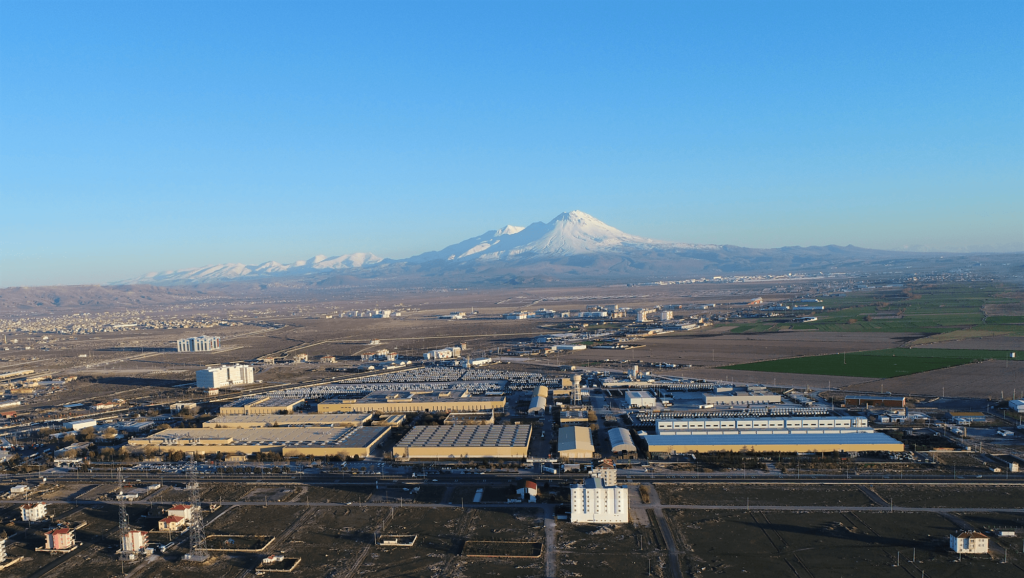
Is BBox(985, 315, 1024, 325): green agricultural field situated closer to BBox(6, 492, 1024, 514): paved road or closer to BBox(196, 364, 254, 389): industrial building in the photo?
BBox(6, 492, 1024, 514): paved road

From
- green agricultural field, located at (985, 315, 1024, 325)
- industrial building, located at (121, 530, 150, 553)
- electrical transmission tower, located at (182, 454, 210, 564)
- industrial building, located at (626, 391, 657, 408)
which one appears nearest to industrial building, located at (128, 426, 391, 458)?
electrical transmission tower, located at (182, 454, 210, 564)

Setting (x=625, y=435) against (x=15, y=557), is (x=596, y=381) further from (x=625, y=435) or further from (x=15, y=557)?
(x=15, y=557)

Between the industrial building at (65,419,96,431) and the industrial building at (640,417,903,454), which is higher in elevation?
the industrial building at (65,419,96,431)

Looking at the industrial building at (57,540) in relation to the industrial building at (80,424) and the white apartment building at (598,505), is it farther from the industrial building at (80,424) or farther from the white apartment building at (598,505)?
the industrial building at (80,424)

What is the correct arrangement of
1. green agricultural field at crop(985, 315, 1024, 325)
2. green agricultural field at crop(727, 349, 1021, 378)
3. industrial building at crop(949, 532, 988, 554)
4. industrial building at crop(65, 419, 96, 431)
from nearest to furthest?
industrial building at crop(949, 532, 988, 554) → industrial building at crop(65, 419, 96, 431) → green agricultural field at crop(727, 349, 1021, 378) → green agricultural field at crop(985, 315, 1024, 325)

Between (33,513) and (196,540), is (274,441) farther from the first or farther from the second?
(196,540)

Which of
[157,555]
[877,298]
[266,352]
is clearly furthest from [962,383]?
[877,298]
